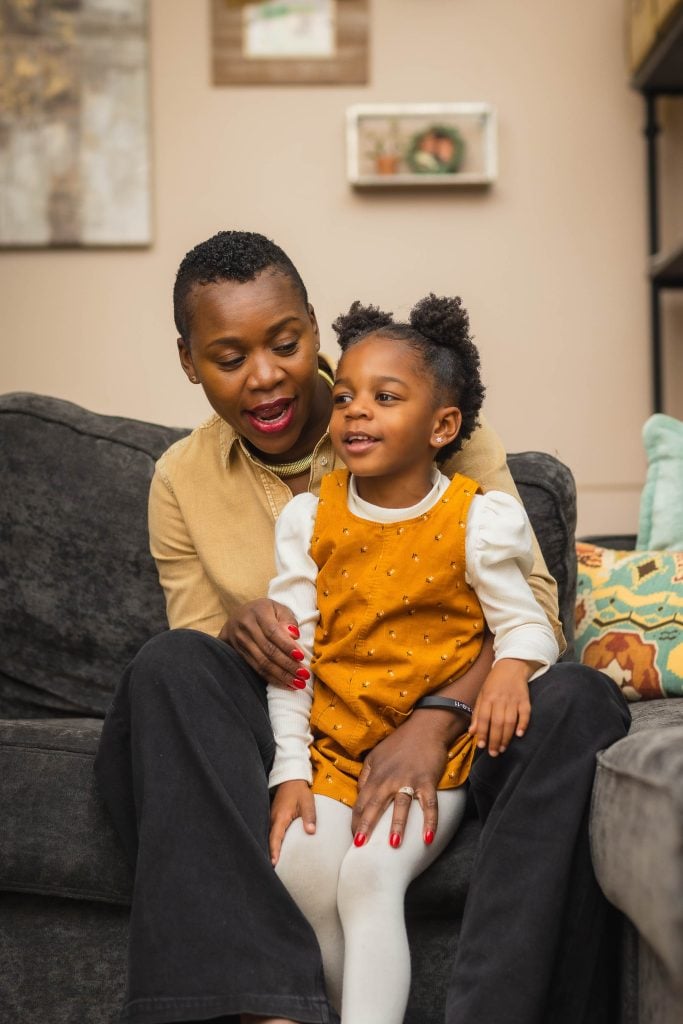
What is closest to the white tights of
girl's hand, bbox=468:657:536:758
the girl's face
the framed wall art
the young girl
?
the young girl

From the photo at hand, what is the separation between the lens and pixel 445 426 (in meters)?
1.37

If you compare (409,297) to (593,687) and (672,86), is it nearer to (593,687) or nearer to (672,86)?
(672,86)

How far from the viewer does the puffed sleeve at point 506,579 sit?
3.97ft

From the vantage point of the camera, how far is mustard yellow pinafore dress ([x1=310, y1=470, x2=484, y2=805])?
1.24 m

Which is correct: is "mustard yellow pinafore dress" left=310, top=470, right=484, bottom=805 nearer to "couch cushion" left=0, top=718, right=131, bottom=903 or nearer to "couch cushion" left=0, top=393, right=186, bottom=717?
"couch cushion" left=0, top=718, right=131, bottom=903

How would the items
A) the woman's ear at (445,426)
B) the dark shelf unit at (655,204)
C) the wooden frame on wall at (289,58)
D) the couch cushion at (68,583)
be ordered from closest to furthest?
the woman's ear at (445,426)
the couch cushion at (68,583)
the dark shelf unit at (655,204)
the wooden frame on wall at (289,58)

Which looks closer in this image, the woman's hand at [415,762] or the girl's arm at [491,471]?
the woman's hand at [415,762]

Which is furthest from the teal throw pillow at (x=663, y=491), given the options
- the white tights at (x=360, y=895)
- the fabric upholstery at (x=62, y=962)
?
the fabric upholstery at (x=62, y=962)

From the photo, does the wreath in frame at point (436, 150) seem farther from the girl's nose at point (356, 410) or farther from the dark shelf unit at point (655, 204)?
the girl's nose at point (356, 410)

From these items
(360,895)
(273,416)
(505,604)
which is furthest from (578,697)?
(273,416)

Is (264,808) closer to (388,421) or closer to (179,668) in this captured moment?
(179,668)

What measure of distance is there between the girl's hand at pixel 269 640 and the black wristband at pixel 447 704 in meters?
0.15

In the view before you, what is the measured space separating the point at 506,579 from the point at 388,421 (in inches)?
9.2

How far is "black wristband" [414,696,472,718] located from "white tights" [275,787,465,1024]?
9cm
